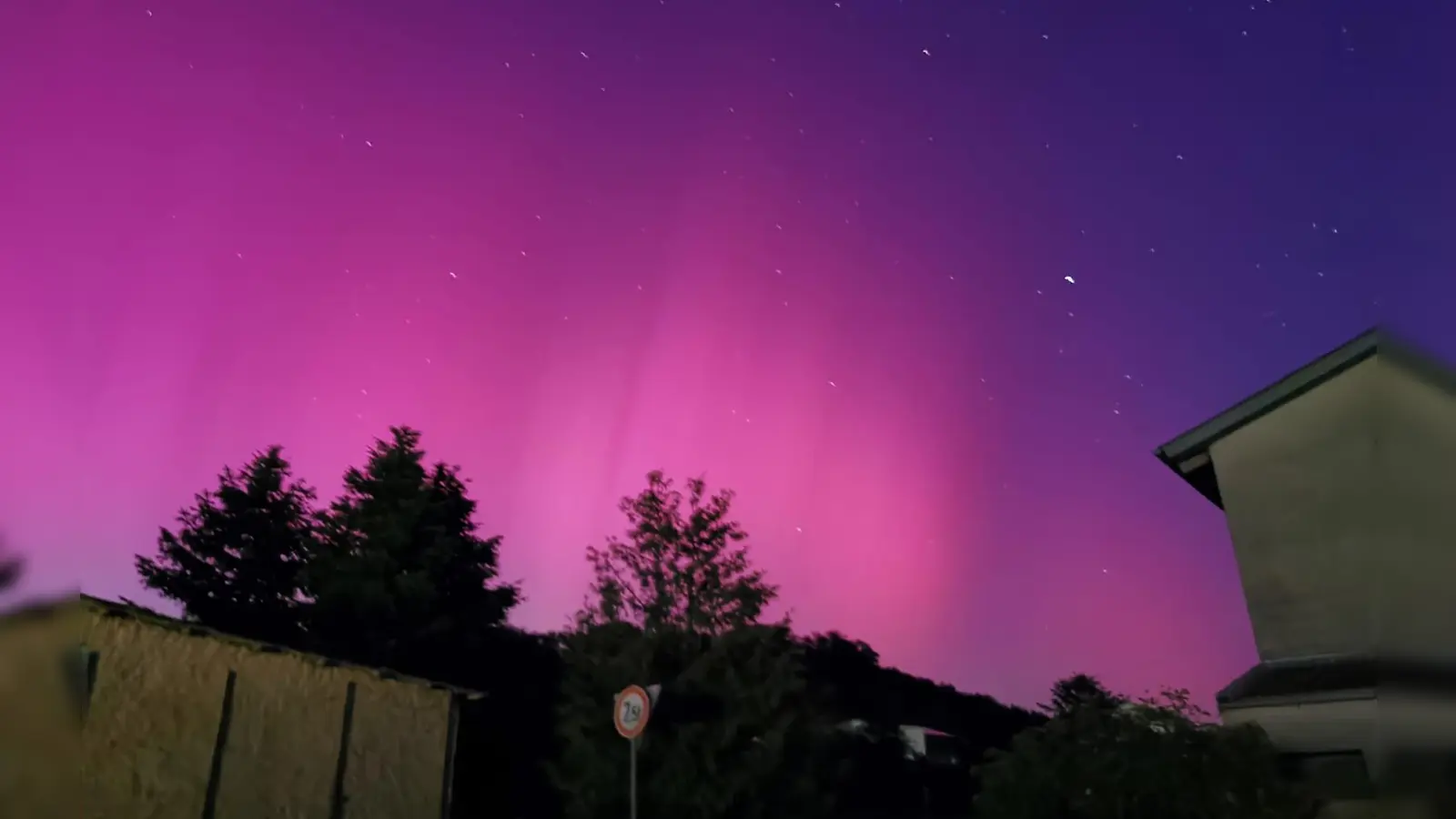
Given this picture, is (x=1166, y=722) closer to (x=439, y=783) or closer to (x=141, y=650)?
(x=439, y=783)

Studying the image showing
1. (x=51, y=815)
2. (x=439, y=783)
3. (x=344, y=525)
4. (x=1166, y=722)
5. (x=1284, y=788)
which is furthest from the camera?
(x=344, y=525)

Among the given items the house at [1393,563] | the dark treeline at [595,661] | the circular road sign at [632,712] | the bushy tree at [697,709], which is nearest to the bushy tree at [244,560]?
the dark treeline at [595,661]

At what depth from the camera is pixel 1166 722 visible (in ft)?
38.7

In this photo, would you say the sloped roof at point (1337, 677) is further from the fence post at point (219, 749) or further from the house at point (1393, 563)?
the fence post at point (219, 749)

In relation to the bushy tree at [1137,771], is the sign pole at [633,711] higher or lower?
higher

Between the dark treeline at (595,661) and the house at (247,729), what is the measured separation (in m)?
5.50

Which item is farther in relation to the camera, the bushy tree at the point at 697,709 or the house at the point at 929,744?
the house at the point at 929,744

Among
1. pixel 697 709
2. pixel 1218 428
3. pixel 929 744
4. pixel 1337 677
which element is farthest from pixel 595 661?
pixel 929 744

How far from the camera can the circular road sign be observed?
12.2 m

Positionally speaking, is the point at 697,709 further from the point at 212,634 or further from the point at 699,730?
the point at 212,634

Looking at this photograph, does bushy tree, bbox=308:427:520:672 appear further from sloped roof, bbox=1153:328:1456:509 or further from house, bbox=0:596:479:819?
sloped roof, bbox=1153:328:1456:509

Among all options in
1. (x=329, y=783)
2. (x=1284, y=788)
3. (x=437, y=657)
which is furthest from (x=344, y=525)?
(x=1284, y=788)

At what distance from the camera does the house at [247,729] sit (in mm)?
10266

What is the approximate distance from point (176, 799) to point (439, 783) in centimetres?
467
